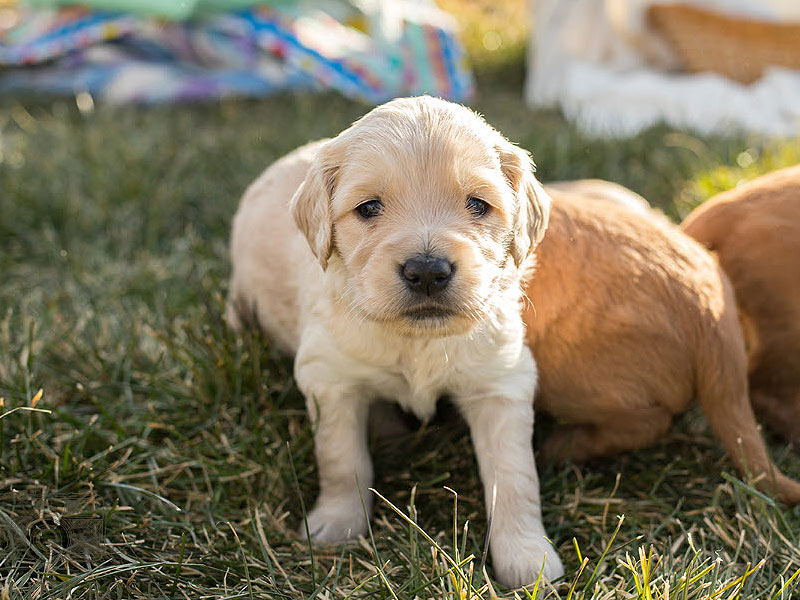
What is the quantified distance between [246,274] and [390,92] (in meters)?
3.50

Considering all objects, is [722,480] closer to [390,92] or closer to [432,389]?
[432,389]

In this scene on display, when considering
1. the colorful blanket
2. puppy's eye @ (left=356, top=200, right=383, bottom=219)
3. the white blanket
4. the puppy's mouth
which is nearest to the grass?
the puppy's mouth

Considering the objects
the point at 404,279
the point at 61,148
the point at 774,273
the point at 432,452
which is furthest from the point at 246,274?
the point at 61,148

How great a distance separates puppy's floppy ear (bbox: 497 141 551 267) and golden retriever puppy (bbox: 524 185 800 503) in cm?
23

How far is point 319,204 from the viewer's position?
2309 mm

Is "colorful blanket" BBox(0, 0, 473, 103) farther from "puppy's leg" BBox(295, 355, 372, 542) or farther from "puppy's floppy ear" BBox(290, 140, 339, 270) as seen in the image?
"puppy's leg" BBox(295, 355, 372, 542)

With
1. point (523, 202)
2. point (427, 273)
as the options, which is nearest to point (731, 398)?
point (523, 202)

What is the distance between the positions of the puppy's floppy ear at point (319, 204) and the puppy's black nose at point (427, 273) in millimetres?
331

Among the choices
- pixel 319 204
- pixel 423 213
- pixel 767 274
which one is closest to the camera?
pixel 423 213

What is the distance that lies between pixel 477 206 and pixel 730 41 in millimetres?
5439

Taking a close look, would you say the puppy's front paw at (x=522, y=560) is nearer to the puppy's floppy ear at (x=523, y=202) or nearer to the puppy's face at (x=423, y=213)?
the puppy's face at (x=423, y=213)

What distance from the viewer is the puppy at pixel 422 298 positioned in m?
2.12

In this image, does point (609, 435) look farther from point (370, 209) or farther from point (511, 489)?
point (370, 209)

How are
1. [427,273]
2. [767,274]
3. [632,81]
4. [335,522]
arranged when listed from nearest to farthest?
[427,273]
[335,522]
[767,274]
[632,81]
